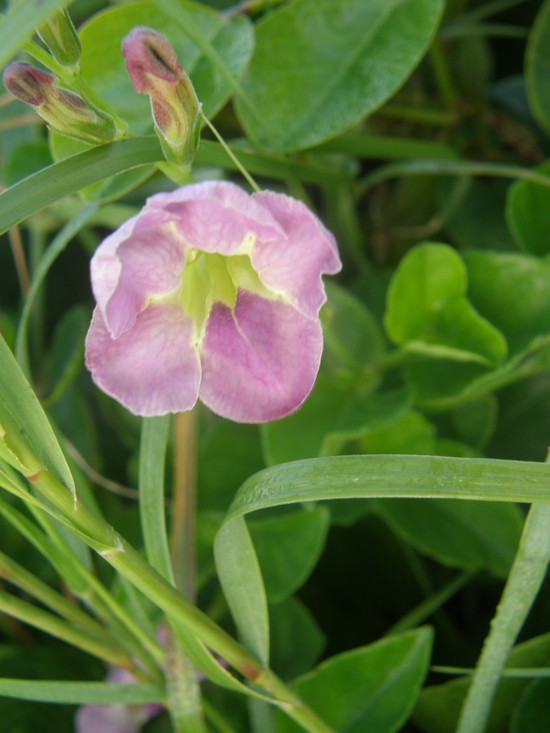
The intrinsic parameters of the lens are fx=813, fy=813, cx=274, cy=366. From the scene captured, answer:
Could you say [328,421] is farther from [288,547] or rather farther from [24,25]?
[24,25]

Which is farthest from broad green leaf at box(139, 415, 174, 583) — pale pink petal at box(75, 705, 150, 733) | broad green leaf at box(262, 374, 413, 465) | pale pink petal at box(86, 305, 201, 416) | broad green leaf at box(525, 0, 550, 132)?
broad green leaf at box(525, 0, 550, 132)

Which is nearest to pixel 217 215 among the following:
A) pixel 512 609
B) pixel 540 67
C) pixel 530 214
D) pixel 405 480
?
pixel 405 480

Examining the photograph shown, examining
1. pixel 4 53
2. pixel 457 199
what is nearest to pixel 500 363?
pixel 457 199

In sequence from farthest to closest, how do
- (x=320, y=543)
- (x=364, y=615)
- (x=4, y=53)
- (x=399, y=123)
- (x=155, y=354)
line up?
1. (x=399, y=123)
2. (x=364, y=615)
3. (x=320, y=543)
4. (x=155, y=354)
5. (x=4, y=53)

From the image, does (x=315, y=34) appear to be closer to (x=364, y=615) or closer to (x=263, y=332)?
(x=263, y=332)

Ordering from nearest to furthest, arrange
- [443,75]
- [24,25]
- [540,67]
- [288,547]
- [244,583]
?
1. [24,25]
2. [244,583]
3. [288,547]
4. [540,67]
5. [443,75]

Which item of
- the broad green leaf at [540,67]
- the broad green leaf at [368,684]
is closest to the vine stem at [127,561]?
the broad green leaf at [368,684]

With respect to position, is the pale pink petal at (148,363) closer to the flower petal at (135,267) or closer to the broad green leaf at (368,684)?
the flower petal at (135,267)
